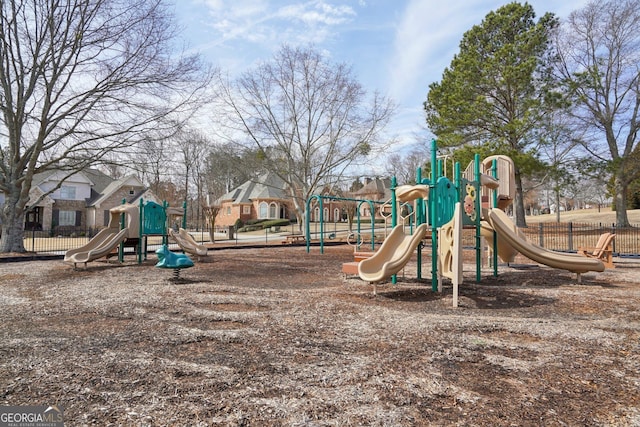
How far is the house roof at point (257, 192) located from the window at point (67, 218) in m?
15.6

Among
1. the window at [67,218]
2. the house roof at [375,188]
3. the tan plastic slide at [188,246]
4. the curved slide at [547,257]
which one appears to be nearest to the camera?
the curved slide at [547,257]

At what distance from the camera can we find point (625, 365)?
3.48 meters

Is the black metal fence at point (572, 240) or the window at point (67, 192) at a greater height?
the window at point (67, 192)

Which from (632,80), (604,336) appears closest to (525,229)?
(632,80)

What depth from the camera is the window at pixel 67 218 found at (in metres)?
36.8

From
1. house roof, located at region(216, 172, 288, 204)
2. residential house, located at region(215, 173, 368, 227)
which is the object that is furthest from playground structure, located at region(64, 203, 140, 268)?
house roof, located at region(216, 172, 288, 204)

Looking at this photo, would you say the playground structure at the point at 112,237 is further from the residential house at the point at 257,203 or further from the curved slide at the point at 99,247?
the residential house at the point at 257,203

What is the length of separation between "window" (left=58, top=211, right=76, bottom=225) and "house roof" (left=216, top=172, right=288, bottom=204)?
51.1 feet

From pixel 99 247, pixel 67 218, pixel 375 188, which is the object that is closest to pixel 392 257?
pixel 99 247

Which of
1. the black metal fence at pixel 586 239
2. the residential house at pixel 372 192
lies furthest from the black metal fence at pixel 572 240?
the residential house at pixel 372 192

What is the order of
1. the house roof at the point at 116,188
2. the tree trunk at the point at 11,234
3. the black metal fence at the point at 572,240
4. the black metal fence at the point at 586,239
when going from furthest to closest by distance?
the house roof at the point at 116,188
the black metal fence at the point at 586,239
the black metal fence at the point at 572,240
the tree trunk at the point at 11,234

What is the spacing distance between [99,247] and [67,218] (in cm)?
3140

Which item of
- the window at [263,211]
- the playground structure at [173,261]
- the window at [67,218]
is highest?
the window at [263,211]

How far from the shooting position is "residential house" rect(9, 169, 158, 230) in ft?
117
